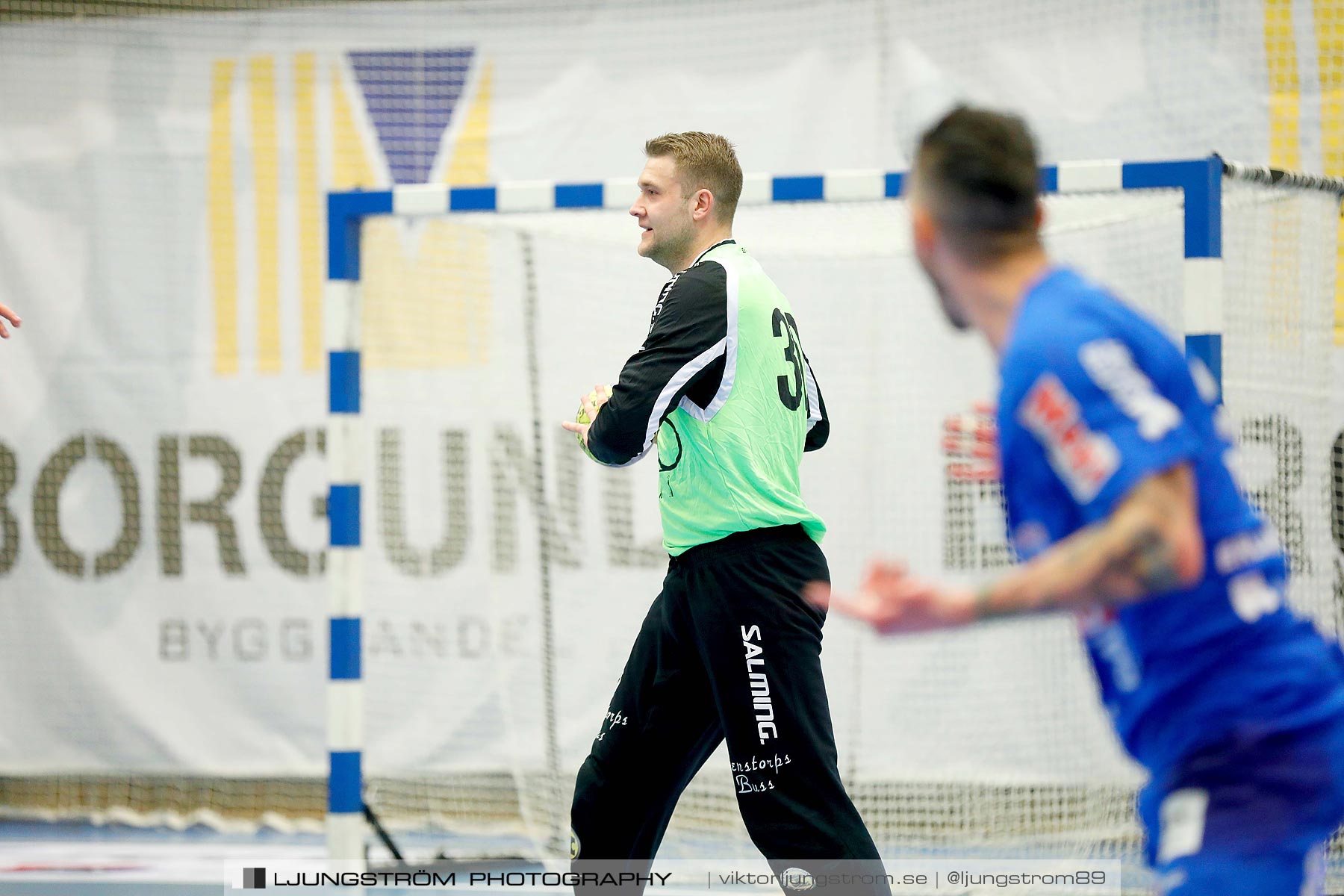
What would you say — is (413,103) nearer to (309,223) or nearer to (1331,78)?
(309,223)

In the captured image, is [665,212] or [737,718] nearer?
[737,718]

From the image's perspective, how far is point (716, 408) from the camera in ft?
12.4

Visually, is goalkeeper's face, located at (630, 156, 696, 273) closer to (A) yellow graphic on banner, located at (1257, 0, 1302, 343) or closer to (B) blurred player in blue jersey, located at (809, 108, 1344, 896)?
(B) blurred player in blue jersey, located at (809, 108, 1344, 896)

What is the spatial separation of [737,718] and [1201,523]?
1.90 metres

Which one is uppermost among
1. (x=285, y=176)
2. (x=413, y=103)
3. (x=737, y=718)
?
(x=413, y=103)

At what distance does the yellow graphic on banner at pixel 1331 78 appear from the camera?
6652 mm

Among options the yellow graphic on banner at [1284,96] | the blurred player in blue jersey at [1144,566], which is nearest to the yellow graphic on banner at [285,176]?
the yellow graphic on banner at [1284,96]

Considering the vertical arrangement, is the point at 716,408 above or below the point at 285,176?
below

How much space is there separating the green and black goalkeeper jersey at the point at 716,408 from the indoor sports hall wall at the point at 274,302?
3229mm

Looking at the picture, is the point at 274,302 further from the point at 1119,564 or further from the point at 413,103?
the point at 1119,564

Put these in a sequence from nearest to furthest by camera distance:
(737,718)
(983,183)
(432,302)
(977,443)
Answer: (983,183) < (977,443) < (737,718) < (432,302)

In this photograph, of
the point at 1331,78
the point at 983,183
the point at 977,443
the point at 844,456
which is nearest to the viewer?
the point at 983,183

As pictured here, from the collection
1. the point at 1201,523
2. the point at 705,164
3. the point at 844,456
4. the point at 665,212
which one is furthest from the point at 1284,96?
the point at 1201,523

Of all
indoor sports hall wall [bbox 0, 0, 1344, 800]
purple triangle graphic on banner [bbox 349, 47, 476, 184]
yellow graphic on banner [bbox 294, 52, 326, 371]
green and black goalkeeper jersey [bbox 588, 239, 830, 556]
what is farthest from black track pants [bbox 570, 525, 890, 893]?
purple triangle graphic on banner [bbox 349, 47, 476, 184]
